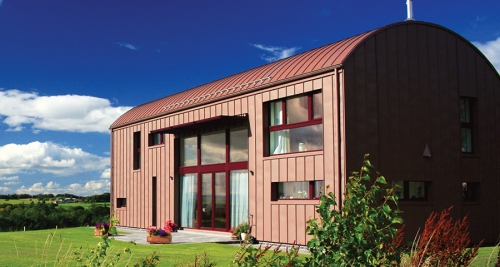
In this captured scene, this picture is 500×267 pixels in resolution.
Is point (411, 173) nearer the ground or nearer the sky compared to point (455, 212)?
nearer the sky

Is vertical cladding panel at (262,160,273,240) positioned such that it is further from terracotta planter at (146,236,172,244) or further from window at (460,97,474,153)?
window at (460,97,474,153)

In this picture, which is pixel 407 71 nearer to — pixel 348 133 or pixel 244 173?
pixel 348 133

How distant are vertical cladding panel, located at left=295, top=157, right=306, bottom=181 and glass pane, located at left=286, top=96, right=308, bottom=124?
3.64 ft

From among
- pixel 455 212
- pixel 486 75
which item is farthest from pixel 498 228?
pixel 486 75

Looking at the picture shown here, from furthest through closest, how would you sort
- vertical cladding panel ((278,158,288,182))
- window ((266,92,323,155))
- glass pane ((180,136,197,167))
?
glass pane ((180,136,197,167))
vertical cladding panel ((278,158,288,182))
window ((266,92,323,155))

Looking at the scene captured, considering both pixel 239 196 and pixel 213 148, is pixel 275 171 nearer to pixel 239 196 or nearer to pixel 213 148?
pixel 239 196

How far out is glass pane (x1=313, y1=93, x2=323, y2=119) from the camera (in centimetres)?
1456

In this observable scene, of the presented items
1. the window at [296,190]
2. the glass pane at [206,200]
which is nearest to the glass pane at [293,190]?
the window at [296,190]

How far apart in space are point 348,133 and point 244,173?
15.2ft

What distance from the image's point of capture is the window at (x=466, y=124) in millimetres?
16094

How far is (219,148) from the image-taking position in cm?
1875

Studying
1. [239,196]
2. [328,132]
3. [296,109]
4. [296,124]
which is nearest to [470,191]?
[328,132]

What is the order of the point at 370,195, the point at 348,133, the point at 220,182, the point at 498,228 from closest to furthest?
the point at 370,195 < the point at 348,133 < the point at 498,228 < the point at 220,182

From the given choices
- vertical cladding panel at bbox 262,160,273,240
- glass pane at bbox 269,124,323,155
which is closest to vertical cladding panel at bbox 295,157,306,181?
glass pane at bbox 269,124,323,155
